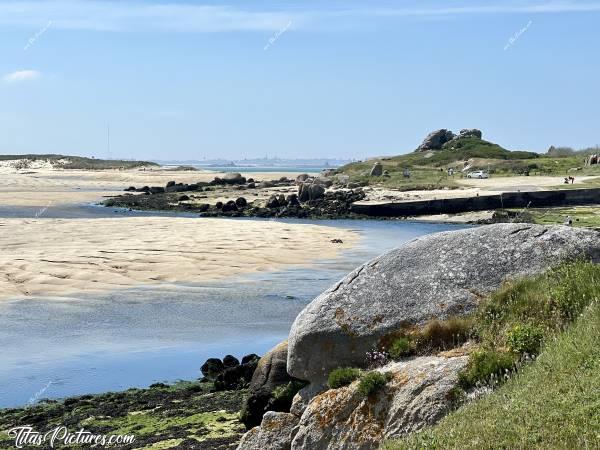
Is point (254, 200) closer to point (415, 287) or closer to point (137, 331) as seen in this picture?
point (137, 331)

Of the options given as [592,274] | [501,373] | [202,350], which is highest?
[592,274]

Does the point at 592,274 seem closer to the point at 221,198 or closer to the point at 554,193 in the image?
the point at 554,193

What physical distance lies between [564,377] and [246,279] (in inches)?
1188

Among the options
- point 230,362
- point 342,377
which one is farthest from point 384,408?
point 230,362

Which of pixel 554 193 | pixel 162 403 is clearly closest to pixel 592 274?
pixel 162 403

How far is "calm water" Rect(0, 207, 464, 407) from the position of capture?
73.6 feet

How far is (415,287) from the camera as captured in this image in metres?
12.1

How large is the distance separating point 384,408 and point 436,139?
141 metres

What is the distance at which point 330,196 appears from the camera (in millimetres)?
86500

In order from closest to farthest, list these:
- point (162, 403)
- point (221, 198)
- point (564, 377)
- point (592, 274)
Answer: point (564, 377) → point (592, 274) → point (162, 403) → point (221, 198)

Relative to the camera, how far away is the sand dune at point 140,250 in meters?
37.3

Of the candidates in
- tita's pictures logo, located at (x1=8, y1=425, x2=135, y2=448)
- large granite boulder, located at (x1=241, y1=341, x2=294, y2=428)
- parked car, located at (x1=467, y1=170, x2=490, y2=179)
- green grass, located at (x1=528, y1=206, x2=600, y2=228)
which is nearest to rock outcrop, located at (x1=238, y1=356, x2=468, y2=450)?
large granite boulder, located at (x1=241, y1=341, x2=294, y2=428)

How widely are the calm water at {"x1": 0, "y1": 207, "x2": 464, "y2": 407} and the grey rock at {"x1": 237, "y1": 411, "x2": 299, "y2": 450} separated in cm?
994

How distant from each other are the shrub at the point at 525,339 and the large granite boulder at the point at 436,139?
13737cm
